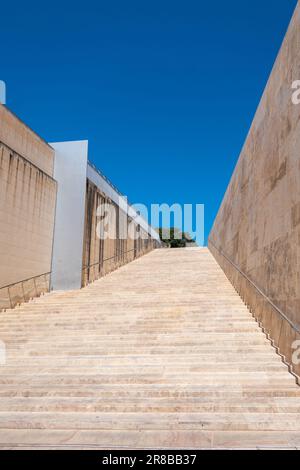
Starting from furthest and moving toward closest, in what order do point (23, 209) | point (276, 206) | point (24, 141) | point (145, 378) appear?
point (24, 141), point (23, 209), point (276, 206), point (145, 378)

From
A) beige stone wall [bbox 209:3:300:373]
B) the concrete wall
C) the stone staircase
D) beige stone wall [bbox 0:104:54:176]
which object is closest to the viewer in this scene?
the stone staircase

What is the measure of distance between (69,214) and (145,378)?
8.70m

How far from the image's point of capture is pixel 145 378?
201 inches

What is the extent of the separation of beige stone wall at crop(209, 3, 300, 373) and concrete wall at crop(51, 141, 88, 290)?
5769 millimetres

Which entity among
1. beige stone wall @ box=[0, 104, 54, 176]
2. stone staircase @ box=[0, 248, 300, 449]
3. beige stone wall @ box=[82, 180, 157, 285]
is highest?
beige stone wall @ box=[0, 104, 54, 176]

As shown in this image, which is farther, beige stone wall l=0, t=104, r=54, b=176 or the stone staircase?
beige stone wall l=0, t=104, r=54, b=176

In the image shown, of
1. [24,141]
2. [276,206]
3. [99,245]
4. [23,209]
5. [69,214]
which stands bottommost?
[99,245]

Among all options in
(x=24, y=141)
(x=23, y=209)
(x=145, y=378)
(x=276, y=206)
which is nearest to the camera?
(x=145, y=378)

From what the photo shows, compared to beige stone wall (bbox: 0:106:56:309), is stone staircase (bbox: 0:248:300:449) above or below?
below

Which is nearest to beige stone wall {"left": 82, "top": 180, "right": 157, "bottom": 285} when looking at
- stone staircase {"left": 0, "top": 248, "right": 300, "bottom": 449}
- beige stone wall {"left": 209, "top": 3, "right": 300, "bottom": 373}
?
stone staircase {"left": 0, "top": 248, "right": 300, "bottom": 449}

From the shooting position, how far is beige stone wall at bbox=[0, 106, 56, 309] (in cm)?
999

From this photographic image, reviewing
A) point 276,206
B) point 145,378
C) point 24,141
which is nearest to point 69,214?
point 24,141

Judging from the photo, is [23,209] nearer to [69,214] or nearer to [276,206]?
[69,214]

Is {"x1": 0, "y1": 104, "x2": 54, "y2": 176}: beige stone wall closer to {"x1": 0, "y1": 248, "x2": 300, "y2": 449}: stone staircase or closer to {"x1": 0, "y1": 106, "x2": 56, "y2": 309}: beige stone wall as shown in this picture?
{"x1": 0, "y1": 106, "x2": 56, "y2": 309}: beige stone wall
